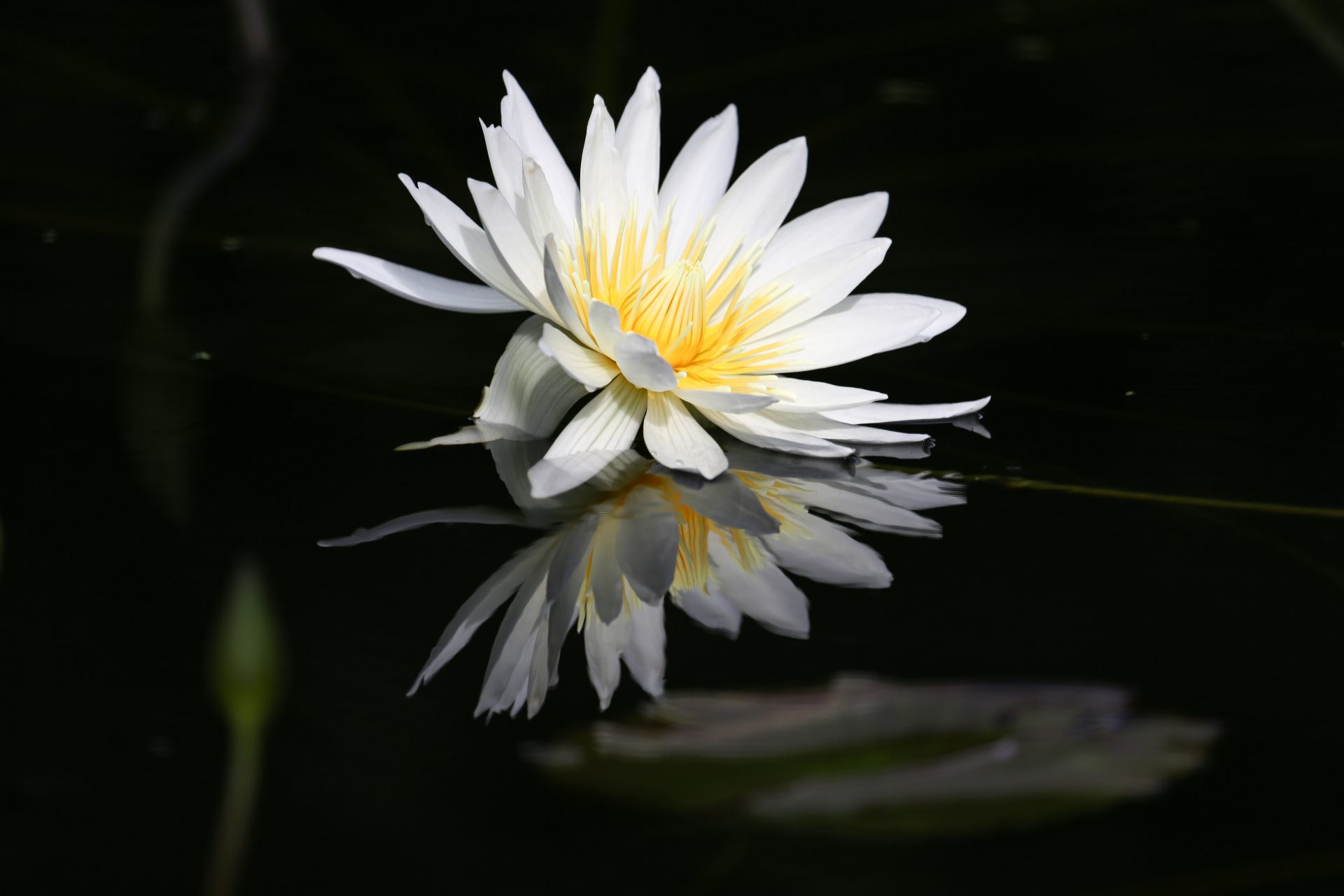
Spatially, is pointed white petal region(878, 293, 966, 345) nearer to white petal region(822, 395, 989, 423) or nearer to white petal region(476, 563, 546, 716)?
white petal region(822, 395, 989, 423)

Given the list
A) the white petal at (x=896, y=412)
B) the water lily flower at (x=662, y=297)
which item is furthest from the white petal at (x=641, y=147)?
the white petal at (x=896, y=412)

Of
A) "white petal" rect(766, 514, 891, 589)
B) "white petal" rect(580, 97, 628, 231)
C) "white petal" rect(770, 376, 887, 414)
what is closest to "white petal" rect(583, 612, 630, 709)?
"white petal" rect(766, 514, 891, 589)

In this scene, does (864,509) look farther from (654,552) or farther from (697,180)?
(697,180)

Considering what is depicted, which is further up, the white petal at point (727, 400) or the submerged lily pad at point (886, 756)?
the white petal at point (727, 400)

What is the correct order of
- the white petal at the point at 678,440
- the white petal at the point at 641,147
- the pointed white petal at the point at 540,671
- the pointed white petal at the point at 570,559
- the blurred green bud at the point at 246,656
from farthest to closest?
1. the white petal at the point at 641,147
2. the white petal at the point at 678,440
3. the pointed white petal at the point at 570,559
4. the pointed white petal at the point at 540,671
5. the blurred green bud at the point at 246,656

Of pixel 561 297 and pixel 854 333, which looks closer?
pixel 561 297

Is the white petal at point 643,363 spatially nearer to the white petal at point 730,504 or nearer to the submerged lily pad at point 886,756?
the white petal at point 730,504

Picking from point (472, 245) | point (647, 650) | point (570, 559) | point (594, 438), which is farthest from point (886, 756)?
point (472, 245)
